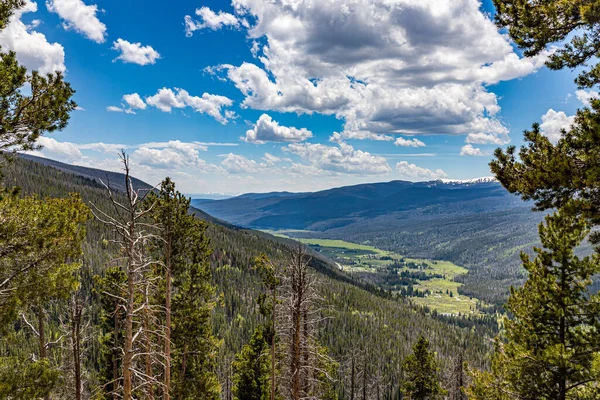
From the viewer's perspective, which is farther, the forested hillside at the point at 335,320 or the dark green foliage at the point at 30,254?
the forested hillside at the point at 335,320

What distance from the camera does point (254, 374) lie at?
81.7 ft

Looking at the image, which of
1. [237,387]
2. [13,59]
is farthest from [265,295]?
[13,59]

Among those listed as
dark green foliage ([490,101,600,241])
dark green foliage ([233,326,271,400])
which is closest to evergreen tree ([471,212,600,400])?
dark green foliage ([490,101,600,241])

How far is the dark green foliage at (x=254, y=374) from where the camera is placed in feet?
81.1

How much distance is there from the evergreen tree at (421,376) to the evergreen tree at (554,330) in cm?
1377

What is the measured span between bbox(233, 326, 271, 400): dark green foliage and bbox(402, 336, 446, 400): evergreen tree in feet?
33.6

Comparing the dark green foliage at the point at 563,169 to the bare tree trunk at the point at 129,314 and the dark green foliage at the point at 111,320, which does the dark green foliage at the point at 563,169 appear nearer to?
the bare tree trunk at the point at 129,314

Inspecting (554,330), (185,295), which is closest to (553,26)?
(554,330)

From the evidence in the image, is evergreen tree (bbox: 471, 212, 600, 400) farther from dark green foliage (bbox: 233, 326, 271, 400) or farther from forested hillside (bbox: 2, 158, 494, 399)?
forested hillside (bbox: 2, 158, 494, 399)

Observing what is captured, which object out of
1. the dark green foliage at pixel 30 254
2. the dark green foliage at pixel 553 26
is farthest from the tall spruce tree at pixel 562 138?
the dark green foliage at pixel 30 254

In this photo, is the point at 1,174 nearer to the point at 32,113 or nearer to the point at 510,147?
the point at 32,113

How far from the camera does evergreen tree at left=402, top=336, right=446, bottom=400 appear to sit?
26250 mm

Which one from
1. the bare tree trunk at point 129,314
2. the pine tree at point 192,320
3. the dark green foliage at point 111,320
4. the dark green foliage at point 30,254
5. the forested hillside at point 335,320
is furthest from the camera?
the forested hillside at point 335,320

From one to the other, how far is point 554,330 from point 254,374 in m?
19.0
